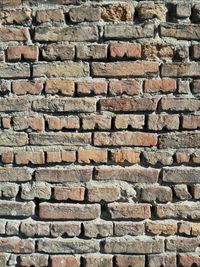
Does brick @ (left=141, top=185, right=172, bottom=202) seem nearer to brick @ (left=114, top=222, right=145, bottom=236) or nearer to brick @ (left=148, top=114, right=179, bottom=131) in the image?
brick @ (left=114, top=222, right=145, bottom=236)

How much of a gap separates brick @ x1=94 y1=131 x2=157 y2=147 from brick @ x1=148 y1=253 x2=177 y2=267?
0.56 m

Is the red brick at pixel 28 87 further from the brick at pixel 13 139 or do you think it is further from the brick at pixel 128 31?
the brick at pixel 128 31

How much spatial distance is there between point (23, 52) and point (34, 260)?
3.45ft

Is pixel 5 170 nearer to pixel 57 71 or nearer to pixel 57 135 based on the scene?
pixel 57 135

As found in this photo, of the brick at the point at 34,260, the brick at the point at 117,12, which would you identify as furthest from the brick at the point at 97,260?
the brick at the point at 117,12

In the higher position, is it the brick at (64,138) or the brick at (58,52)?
the brick at (58,52)

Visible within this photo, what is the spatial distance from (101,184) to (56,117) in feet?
1.33

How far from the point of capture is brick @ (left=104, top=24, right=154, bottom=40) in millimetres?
2119

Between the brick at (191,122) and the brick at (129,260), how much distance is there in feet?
2.30

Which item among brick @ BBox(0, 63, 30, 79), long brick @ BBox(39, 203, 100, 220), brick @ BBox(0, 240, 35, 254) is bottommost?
brick @ BBox(0, 240, 35, 254)

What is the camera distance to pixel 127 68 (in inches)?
83.8

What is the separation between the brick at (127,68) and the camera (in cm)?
212

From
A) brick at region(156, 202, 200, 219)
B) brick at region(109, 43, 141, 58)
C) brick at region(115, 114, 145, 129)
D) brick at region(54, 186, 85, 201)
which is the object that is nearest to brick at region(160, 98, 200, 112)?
brick at region(115, 114, 145, 129)

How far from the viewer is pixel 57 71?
2.14m
